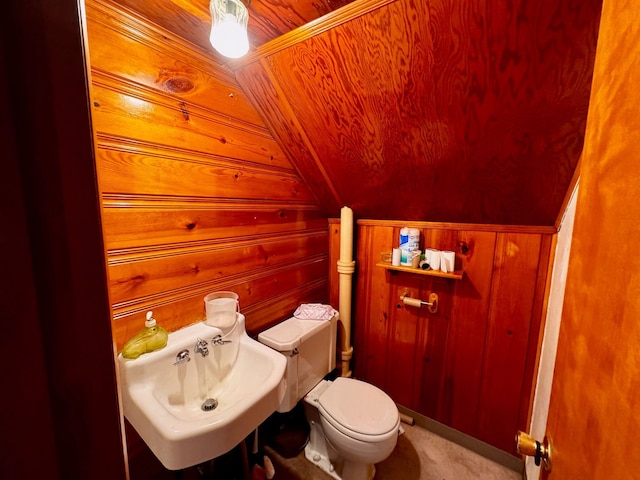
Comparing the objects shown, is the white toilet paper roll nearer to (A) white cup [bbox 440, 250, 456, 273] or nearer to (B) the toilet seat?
(A) white cup [bbox 440, 250, 456, 273]

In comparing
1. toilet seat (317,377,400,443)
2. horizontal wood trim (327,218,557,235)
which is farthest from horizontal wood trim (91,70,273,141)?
toilet seat (317,377,400,443)

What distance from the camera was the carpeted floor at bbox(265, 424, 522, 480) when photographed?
4.70 feet

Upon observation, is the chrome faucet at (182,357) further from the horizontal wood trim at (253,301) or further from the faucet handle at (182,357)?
the horizontal wood trim at (253,301)

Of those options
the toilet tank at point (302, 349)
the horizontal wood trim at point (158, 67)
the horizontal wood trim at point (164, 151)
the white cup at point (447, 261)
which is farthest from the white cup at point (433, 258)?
the horizontal wood trim at point (158, 67)

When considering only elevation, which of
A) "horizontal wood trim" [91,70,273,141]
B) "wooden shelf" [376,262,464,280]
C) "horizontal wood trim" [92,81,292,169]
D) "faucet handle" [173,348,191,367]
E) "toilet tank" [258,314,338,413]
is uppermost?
"horizontal wood trim" [91,70,273,141]

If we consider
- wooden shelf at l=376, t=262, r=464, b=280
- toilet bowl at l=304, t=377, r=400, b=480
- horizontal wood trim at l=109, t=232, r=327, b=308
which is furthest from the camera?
wooden shelf at l=376, t=262, r=464, b=280

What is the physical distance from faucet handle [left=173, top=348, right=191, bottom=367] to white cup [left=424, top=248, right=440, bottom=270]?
136 cm

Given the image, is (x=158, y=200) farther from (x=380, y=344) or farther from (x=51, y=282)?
(x=380, y=344)

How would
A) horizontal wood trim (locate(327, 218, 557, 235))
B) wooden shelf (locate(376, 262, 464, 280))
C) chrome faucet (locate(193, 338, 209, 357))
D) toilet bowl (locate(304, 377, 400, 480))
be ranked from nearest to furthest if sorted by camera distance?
1. chrome faucet (locate(193, 338, 209, 357))
2. toilet bowl (locate(304, 377, 400, 480))
3. horizontal wood trim (locate(327, 218, 557, 235))
4. wooden shelf (locate(376, 262, 464, 280))

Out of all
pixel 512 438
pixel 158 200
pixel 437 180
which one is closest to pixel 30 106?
pixel 158 200

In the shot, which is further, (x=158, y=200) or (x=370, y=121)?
(x=370, y=121)

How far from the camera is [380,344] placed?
74.4 inches

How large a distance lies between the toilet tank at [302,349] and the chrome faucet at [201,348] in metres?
0.36

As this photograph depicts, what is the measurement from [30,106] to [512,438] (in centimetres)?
229
